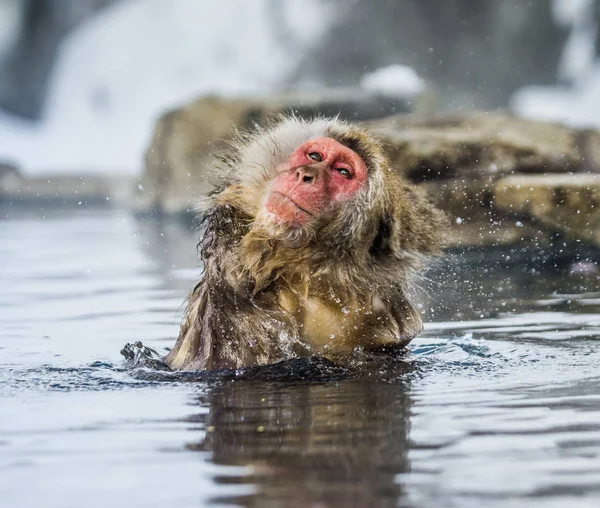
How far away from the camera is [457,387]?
9.83ft

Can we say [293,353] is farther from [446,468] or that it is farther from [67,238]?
[67,238]

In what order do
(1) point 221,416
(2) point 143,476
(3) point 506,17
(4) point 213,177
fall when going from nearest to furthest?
(2) point 143,476 → (1) point 221,416 → (4) point 213,177 → (3) point 506,17

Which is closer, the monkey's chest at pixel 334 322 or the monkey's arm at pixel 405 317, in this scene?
the monkey's chest at pixel 334 322

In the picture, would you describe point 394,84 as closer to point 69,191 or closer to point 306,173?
point 69,191

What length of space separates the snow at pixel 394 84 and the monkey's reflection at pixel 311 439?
12651 mm

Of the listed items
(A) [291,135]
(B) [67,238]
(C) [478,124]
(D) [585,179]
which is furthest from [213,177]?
(B) [67,238]

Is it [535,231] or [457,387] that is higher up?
[535,231]

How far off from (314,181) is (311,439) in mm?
1191

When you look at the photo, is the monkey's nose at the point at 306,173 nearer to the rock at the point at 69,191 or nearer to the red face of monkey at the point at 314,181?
the red face of monkey at the point at 314,181

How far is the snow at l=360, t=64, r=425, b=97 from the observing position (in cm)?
1558

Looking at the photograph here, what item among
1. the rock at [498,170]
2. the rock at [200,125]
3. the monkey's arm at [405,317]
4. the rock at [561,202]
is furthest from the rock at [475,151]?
the rock at [200,125]

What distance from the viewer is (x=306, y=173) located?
334cm

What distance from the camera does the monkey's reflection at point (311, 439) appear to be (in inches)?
74.4

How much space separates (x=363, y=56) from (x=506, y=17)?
8.37 feet
